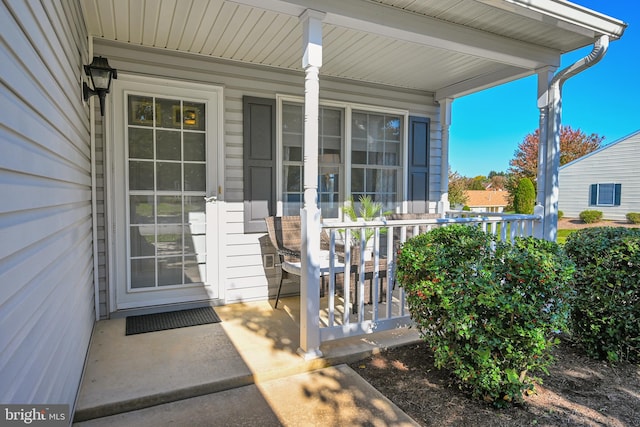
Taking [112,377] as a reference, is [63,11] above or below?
above

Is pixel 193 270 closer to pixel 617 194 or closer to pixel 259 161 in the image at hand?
pixel 259 161

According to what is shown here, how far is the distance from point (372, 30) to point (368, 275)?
224 cm

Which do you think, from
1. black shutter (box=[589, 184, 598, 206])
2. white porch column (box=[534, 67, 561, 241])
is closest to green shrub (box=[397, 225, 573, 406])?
white porch column (box=[534, 67, 561, 241])

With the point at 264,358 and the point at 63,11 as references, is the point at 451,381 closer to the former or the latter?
the point at 264,358

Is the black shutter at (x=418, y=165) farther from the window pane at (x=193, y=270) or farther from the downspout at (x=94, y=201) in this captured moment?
the downspout at (x=94, y=201)

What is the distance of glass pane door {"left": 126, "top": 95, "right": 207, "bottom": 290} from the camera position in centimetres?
353

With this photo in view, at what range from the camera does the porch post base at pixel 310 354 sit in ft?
8.50

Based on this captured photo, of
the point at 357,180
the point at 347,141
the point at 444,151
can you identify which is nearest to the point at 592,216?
the point at 444,151

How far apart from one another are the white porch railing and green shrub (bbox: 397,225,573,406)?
586mm

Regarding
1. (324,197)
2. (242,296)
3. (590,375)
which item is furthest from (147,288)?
(590,375)

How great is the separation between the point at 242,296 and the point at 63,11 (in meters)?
2.89

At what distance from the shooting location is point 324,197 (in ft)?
14.6

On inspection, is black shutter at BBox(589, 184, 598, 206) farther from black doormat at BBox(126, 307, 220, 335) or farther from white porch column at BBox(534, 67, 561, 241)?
black doormat at BBox(126, 307, 220, 335)

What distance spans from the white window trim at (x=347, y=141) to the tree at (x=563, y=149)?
1542cm
